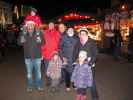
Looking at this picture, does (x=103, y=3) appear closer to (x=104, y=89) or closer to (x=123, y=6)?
(x=123, y=6)

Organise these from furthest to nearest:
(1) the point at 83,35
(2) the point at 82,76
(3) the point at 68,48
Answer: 1. (3) the point at 68,48
2. (1) the point at 83,35
3. (2) the point at 82,76

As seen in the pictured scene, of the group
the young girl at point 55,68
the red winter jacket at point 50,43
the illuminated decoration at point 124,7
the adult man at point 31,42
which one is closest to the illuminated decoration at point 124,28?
the illuminated decoration at point 124,7

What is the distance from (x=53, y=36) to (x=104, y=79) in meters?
3.41

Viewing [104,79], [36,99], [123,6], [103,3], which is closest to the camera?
[36,99]

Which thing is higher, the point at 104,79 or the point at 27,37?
the point at 27,37

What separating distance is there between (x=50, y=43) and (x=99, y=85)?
219 cm

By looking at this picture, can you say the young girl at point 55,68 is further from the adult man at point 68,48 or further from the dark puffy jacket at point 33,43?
the dark puffy jacket at point 33,43

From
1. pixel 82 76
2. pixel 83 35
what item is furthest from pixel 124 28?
pixel 82 76

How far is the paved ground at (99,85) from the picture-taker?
13.2 meters

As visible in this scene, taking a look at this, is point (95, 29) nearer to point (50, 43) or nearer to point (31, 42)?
point (50, 43)

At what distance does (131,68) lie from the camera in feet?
67.3

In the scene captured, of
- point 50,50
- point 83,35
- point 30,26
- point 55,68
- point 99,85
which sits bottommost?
point 99,85

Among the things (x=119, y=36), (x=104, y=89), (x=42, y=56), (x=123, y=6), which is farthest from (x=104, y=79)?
(x=123, y=6)

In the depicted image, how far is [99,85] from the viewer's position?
1541 cm
